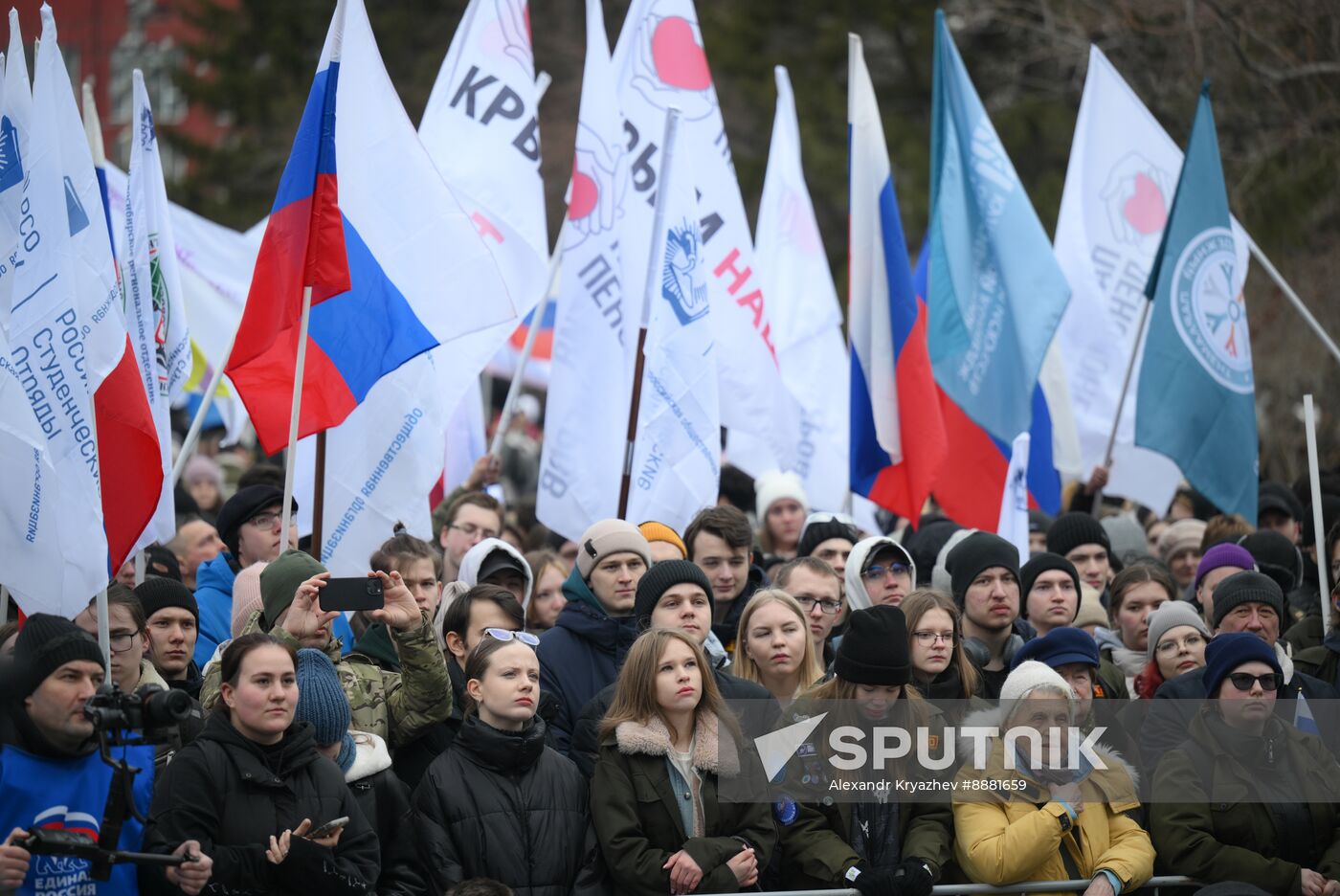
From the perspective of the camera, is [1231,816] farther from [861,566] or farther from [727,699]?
[861,566]

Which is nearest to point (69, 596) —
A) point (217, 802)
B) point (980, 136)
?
point (217, 802)

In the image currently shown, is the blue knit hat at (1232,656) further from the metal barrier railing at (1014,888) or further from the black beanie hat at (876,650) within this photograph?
the black beanie hat at (876,650)

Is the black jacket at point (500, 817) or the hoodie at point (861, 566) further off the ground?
the hoodie at point (861, 566)

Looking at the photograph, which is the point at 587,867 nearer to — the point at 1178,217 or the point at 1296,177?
the point at 1178,217

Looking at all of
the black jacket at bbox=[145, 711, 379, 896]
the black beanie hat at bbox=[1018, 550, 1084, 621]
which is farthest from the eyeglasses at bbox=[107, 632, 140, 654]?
the black beanie hat at bbox=[1018, 550, 1084, 621]

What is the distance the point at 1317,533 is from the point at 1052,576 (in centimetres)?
130

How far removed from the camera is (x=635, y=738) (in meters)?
5.85

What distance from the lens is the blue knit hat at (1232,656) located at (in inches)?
253

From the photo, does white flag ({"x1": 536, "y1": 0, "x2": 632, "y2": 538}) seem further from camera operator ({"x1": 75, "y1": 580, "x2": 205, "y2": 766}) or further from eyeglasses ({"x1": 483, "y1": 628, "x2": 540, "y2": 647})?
camera operator ({"x1": 75, "y1": 580, "x2": 205, "y2": 766})

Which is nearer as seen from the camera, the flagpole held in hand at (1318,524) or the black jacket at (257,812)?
the black jacket at (257,812)

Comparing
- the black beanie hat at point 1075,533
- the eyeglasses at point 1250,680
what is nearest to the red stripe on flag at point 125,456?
the eyeglasses at point 1250,680

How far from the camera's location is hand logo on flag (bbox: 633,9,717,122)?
9.98 m

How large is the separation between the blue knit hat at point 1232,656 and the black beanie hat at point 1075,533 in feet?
8.28

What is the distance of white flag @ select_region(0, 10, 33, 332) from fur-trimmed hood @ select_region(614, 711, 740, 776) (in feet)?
8.67
